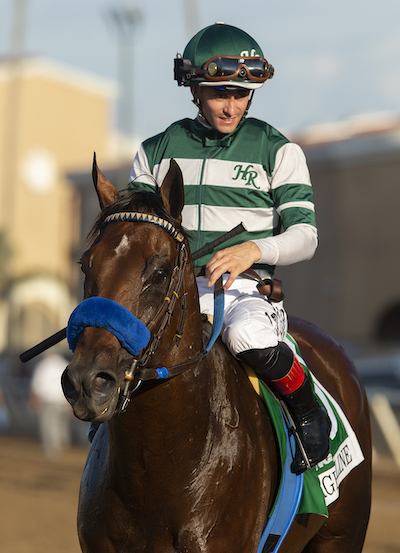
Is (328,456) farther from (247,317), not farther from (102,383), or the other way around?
(102,383)

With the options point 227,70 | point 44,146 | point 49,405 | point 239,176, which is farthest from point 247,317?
point 44,146

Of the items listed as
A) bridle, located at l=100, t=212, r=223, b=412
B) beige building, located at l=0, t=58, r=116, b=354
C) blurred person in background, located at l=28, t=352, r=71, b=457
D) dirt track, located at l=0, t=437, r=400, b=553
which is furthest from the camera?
beige building, located at l=0, t=58, r=116, b=354

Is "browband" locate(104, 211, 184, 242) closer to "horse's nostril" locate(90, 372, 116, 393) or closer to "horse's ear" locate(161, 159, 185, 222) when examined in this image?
"horse's ear" locate(161, 159, 185, 222)

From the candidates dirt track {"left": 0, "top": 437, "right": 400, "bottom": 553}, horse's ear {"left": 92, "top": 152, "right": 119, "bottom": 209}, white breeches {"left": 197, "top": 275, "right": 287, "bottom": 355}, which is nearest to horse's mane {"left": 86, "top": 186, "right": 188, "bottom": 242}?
horse's ear {"left": 92, "top": 152, "right": 119, "bottom": 209}

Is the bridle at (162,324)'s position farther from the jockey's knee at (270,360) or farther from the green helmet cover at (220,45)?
the green helmet cover at (220,45)

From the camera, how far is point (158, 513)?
2.99 m

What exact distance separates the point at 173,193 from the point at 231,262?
1.18 ft

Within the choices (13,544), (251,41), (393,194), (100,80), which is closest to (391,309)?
(393,194)

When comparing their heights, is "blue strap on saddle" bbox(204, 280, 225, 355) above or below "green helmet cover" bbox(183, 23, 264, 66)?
below

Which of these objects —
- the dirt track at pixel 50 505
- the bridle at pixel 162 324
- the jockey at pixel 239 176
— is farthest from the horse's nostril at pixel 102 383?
the dirt track at pixel 50 505

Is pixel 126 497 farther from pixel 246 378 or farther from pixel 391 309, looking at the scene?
pixel 391 309

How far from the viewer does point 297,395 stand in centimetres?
353

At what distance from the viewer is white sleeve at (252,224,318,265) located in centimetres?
331

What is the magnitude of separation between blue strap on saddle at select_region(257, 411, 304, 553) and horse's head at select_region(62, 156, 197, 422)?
0.93 m
